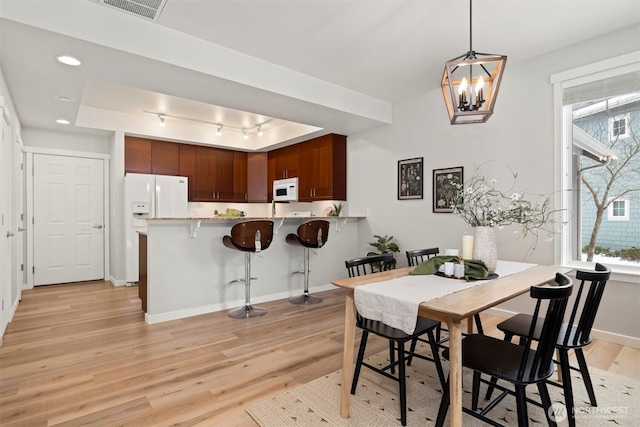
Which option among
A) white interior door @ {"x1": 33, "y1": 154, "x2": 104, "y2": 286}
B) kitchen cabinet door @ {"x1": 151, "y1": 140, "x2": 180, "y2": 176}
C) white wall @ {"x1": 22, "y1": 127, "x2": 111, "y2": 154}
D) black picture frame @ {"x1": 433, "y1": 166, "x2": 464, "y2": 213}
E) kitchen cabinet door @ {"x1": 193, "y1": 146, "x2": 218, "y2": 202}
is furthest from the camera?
kitchen cabinet door @ {"x1": 193, "y1": 146, "x2": 218, "y2": 202}

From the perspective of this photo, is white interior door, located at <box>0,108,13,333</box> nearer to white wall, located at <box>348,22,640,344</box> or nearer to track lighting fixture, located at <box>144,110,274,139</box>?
track lighting fixture, located at <box>144,110,274,139</box>

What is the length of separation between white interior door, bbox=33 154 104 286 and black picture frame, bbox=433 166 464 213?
524 centimetres

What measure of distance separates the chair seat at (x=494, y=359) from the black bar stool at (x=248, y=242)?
7.22 ft

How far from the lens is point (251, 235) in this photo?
11.2 ft

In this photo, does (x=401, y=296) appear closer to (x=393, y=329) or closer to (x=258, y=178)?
(x=393, y=329)

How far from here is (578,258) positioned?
123 inches

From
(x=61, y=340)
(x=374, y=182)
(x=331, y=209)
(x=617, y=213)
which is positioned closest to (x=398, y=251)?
(x=374, y=182)

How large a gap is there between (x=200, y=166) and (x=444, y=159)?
420cm

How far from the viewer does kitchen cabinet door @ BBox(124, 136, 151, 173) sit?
525 cm

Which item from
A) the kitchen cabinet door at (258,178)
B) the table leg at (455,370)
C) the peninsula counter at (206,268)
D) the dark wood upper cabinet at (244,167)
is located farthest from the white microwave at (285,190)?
the table leg at (455,370)

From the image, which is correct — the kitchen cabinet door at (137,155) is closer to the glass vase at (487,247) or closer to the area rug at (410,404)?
the area rug at (410,404)

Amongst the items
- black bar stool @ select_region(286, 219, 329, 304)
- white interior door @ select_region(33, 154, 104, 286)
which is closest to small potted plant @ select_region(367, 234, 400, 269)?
black bar stool @ select_region(286, 219, 329, 304)

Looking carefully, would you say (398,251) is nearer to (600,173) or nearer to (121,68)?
(600,173)

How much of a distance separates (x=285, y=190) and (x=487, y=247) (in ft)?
13.7
